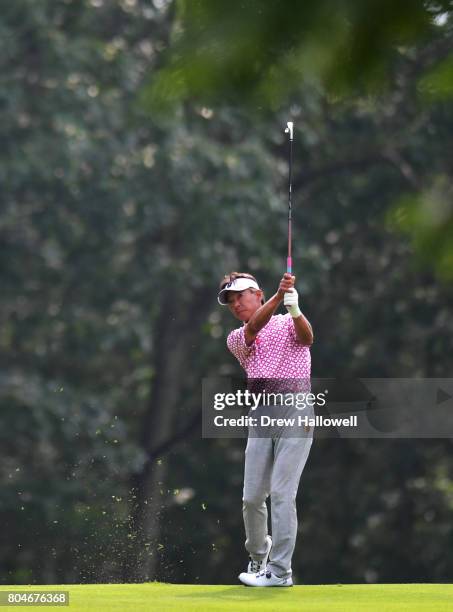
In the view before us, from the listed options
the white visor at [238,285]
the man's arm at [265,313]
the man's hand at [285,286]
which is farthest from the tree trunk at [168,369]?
the man's hand at [285,286]

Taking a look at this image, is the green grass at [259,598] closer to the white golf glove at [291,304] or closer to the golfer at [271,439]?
the golfer at [271,439]

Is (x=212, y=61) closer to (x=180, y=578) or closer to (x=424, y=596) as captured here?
(x=424, y=596)

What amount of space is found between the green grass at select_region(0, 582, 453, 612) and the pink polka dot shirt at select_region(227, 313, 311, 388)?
100 cm

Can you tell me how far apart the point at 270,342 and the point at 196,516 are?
13067mm

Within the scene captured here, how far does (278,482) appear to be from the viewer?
25.4 feet

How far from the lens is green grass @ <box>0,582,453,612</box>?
6.86 metres

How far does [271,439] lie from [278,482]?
0.21 meters

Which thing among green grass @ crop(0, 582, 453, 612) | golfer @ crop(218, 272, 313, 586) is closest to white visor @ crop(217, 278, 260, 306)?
golfer @ crop(218, 272, 313, 586)

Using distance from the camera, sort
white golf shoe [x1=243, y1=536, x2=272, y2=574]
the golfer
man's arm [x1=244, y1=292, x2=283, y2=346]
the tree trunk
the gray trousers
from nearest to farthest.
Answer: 1. man's arm [x1=244, y1=292, x2=283, y2=346]
2. the golfer
3. the gray trousers
4. white golf shoe [x1=243, y1=536, x2=272, y2=574]
5. the tree trunk

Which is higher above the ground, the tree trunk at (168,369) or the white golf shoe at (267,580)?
the tree trunk at (168,369)

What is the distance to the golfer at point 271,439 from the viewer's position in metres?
7.50

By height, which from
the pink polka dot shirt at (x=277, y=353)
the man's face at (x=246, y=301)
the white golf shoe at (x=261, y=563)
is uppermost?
the man's face at (x=246, y=301)

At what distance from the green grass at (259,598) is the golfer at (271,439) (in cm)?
21

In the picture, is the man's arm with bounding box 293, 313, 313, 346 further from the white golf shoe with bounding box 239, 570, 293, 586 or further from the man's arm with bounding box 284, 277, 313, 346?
the white golf shoe with bounding box 239, 570, 293, 586
